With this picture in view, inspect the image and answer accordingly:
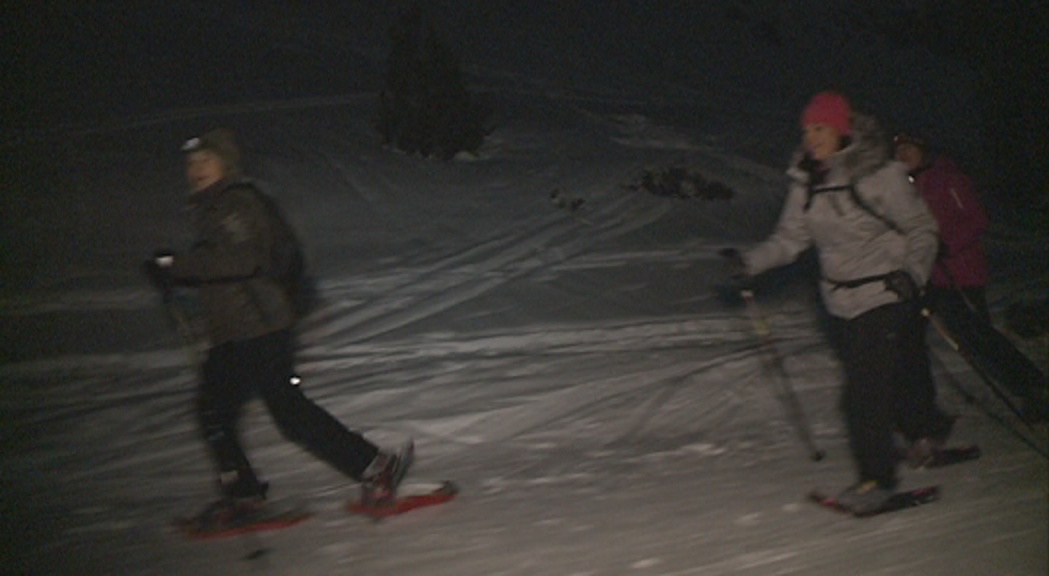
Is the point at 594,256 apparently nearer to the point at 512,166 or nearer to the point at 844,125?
the point at 512,166

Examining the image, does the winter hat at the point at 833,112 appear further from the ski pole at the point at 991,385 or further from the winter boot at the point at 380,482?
the winter boot at the point at 380,482

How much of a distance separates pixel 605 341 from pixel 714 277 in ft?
8.06

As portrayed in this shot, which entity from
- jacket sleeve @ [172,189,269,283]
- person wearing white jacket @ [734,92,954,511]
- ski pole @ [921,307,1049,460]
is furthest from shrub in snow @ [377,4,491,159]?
person wearing white jacket @ [734,92,954,511]

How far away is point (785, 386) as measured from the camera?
791 centimetres

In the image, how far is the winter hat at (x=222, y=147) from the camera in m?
5.05

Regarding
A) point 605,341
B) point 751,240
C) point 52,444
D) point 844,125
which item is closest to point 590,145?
point 751,240

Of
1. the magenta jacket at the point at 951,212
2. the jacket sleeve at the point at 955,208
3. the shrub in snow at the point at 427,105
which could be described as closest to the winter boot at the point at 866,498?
the magenta jacket at the point at 951,212

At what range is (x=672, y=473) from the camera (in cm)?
618

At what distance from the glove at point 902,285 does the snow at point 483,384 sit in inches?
40.1

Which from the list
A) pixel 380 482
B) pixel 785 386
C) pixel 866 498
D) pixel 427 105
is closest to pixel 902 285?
pixel 866 498

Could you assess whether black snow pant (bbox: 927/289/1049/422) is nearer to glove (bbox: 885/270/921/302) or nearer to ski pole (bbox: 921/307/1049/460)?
ski pole (bbox: 921/307/1049/460)

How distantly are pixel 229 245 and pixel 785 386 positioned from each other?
4307 millimetres

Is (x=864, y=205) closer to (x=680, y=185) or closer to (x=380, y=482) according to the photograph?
(x=380, y=482)

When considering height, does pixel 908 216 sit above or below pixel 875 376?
above
